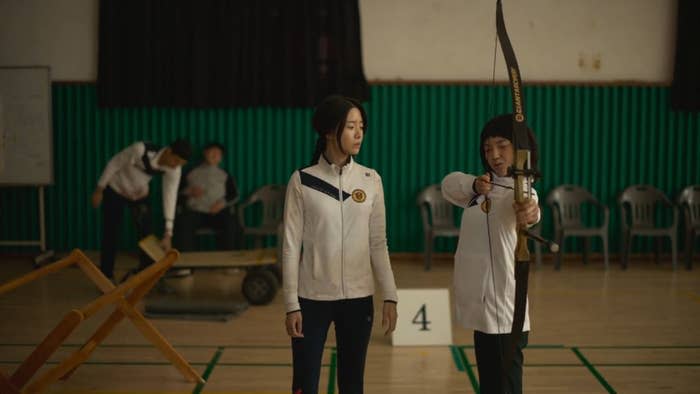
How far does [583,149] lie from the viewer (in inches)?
316

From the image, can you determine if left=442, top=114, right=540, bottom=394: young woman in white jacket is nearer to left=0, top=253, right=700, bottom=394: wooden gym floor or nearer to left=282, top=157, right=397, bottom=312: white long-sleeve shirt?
left=282, top=157, right=397, bottom=312: white long-sleeve shirt

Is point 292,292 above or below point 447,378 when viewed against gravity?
above

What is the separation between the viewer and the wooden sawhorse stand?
254 centimetres

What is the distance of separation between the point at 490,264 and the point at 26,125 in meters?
6.56

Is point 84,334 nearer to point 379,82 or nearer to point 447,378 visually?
point 447,378

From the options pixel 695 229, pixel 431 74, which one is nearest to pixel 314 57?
pixel 431 74

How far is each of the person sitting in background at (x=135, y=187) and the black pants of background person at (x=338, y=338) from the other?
3.57 metres

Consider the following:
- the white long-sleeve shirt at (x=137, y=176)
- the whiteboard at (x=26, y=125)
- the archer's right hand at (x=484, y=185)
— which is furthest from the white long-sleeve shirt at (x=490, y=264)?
the whiteboard at (x=26, y=125)

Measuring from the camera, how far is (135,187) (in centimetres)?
630

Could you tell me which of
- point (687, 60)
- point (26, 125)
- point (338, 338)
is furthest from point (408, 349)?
point (687, 60)

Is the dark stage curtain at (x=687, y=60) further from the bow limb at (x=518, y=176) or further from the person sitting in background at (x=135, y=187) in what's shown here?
the bow limb at (x=518, y=176)

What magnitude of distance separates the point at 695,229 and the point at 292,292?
6271 mm

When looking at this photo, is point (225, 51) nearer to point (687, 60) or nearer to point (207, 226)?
point (207, 226)

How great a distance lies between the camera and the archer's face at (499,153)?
7.64 feet
